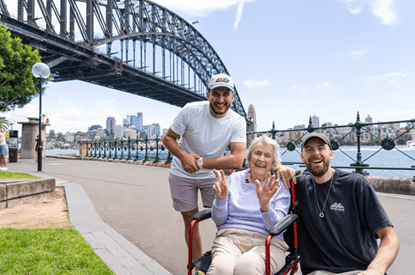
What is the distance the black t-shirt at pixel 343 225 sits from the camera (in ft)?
5.08

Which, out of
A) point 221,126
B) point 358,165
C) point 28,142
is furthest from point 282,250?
point 28,142

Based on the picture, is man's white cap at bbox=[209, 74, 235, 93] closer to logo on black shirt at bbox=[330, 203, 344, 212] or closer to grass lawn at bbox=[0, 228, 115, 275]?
logo on black shirt at bbox=[330, 203, 344, 212]

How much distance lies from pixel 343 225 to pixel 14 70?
59.0 feet

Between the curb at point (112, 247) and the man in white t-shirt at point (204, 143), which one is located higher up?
the man in white t-shirt at point (204, 143)

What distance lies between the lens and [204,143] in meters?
2.15

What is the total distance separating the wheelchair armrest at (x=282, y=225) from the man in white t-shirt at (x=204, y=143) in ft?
1.82

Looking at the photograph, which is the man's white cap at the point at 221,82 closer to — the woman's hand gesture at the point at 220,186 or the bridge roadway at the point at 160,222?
the woman's hand gesture at the point at 220,186

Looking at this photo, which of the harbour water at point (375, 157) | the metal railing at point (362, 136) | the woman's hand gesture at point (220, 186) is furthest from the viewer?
the harbour water at point (375, 157)

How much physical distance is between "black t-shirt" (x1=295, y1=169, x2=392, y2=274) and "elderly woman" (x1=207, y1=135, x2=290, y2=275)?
178mm

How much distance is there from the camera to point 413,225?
3307 millimetres

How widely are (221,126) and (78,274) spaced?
1.64 m

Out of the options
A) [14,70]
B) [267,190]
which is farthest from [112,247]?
[14,70]

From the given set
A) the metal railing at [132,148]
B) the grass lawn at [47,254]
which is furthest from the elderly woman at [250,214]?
the metal railing at [132,148]

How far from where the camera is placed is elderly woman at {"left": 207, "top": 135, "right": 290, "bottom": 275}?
5.40 ft
